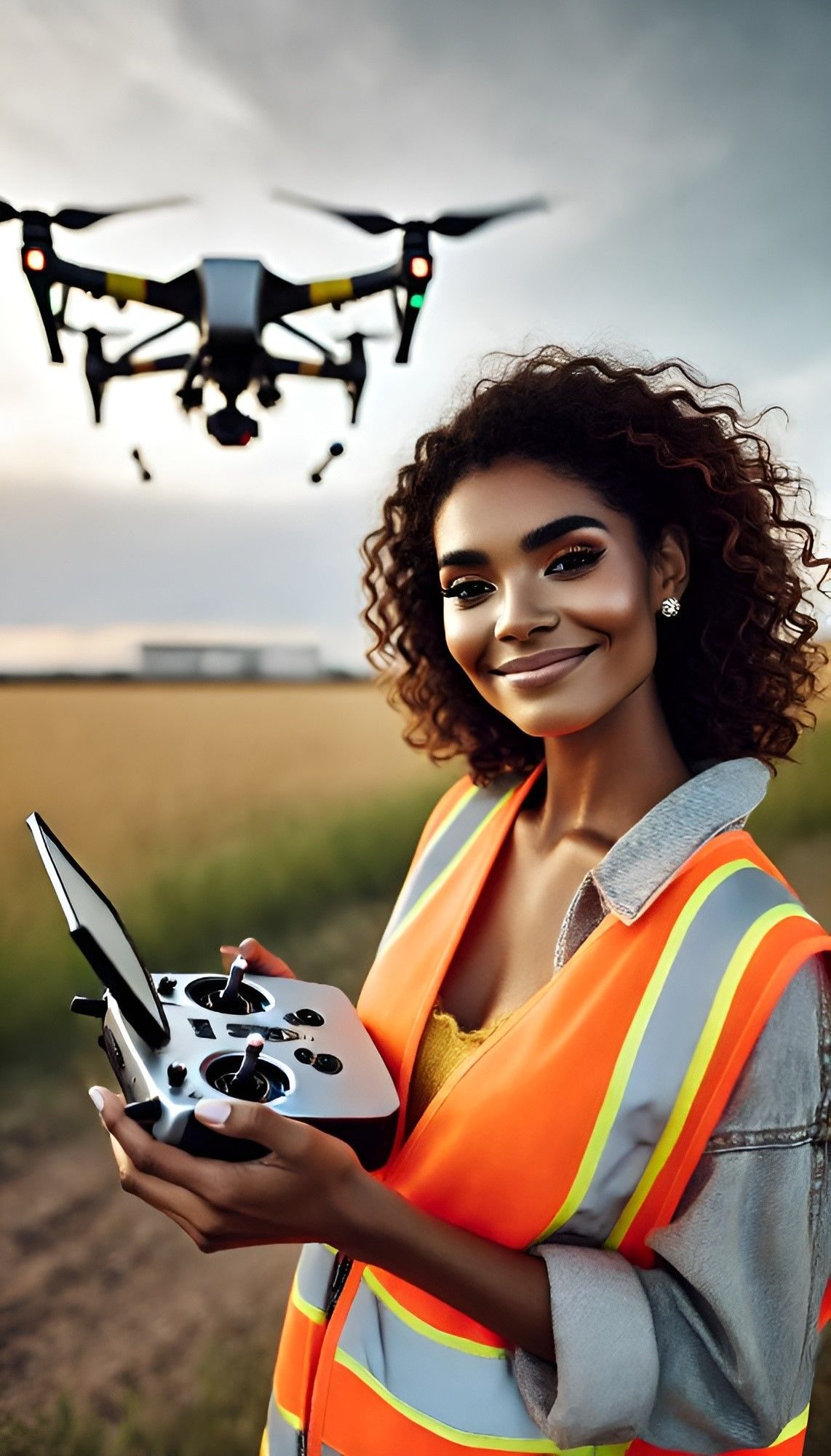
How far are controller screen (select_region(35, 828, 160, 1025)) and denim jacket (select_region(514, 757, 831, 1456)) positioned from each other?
322 mm

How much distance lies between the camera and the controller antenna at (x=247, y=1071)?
67 cm

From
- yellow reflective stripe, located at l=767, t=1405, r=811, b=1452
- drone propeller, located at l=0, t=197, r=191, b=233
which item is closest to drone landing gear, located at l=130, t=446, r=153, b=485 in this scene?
drone propeller, located at l=0, t=197, r=191, b=233

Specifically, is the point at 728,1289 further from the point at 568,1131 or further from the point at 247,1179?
the point at 247,1179

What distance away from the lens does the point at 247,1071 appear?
672 mm

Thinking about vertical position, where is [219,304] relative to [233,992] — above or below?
above

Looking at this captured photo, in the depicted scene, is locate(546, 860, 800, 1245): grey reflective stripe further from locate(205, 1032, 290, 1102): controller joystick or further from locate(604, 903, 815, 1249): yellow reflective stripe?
locate(205, 1032, 290, 1102): controller joystick

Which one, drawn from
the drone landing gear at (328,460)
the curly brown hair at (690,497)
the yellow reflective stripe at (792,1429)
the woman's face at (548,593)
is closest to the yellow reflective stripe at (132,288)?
the drone landing gear at (328,460)

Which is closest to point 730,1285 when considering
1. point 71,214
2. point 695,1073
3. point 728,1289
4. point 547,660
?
point 728,1289

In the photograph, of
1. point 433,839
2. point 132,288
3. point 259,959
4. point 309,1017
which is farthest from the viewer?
point 132,288

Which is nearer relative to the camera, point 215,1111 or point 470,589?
point 215,1111

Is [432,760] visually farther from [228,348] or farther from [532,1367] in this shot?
[532,1367]

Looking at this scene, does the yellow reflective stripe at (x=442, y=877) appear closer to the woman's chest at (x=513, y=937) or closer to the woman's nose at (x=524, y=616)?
the woman's chest at (x=513, y=937)

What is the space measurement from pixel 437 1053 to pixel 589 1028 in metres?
0.17

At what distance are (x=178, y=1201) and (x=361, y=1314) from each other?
25cm
